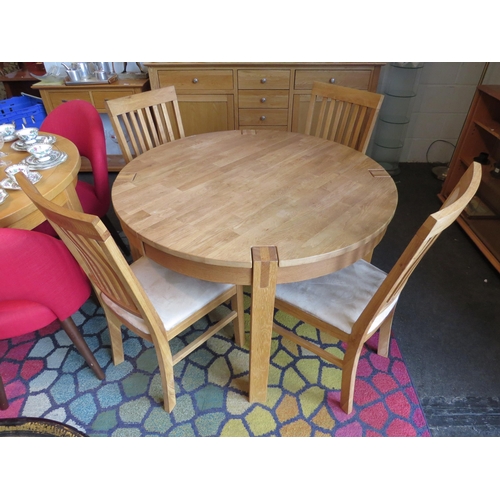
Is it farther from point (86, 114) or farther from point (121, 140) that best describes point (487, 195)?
point (86, 114)

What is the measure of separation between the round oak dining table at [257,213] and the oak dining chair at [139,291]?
0.52ft

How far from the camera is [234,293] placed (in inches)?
59.9

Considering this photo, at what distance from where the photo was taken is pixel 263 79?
2666mm

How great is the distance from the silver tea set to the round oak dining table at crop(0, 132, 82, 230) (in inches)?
45.9

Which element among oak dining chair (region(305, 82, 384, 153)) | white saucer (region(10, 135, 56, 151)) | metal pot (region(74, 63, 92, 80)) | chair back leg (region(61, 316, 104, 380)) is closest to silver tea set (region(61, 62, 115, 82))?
metal pot (region(74, 63, 92, 80))

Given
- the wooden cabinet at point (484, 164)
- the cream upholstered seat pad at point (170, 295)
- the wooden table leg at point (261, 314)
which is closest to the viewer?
the wooden table leg at point (261, 314)

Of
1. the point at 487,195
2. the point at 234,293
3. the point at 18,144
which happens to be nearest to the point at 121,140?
the point at 18,144

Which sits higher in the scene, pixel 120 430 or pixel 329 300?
pixel 329 300

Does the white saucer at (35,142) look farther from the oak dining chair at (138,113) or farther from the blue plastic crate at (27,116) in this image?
the blue plastic crate at (27,116)

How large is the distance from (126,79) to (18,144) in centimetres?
141

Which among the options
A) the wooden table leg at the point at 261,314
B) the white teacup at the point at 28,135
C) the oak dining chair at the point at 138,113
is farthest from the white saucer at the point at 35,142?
the wooden table leg at the point at 261,314

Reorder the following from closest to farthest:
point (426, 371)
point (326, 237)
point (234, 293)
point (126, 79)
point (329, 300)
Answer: point (326, 237), point (329, 300), point (234, 293), point (426, 371), point (126, 79)

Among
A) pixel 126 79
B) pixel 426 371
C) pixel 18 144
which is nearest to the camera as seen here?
pixel 426 371

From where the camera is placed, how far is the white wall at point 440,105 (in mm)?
2926
